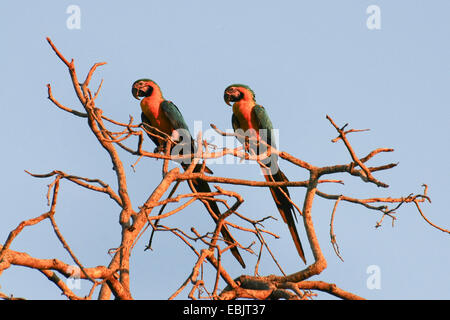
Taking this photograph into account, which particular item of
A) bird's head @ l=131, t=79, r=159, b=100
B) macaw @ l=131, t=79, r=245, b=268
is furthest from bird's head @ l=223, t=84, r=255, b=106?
bird's head @ l=131, t=79, r=159, b=100

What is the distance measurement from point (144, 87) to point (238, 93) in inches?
46.0

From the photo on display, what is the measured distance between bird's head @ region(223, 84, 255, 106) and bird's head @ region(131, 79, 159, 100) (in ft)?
3.03

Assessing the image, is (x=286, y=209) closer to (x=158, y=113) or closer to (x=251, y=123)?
(x=251, y=123)

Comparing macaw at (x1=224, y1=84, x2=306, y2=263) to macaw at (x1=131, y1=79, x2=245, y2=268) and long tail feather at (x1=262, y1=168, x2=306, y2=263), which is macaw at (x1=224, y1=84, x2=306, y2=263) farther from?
macaw at (x1=131, y1=79, x2=245, y2=268)

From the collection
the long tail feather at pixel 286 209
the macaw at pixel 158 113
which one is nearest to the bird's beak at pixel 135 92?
the macaw at pixel 158 113

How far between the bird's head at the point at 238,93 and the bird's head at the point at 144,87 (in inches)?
36.3

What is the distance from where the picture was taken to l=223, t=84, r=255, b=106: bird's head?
7.15 meters

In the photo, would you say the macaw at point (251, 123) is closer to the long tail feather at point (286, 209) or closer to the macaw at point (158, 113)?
the long tail feather at point (286, 209)
